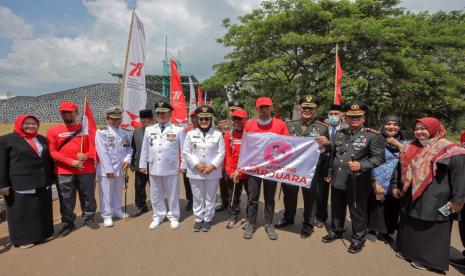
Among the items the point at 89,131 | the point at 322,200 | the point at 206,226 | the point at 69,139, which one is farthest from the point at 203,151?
the point at 322,200

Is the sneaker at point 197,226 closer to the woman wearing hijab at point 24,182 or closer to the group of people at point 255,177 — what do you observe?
the group of people at point 255,177

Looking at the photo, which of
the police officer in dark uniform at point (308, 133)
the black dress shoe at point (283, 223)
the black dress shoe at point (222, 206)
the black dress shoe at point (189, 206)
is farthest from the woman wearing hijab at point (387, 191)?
the black dress shoe at point (189, 206)

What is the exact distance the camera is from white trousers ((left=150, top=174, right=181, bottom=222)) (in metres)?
4.50

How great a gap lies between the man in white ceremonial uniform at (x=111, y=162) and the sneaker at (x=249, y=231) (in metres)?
2.20

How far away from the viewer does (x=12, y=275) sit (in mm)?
3088

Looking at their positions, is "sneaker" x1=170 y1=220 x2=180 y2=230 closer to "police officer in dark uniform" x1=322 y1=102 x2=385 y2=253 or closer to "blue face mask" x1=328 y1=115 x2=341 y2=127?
"police officer in dark uniform" x1=322 y1=102 x2=385 y2=253

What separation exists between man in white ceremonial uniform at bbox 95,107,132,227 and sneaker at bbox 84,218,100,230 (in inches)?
5.4

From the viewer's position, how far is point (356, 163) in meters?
3.46

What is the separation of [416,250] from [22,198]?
204 inches

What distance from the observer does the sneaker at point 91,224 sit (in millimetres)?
4386

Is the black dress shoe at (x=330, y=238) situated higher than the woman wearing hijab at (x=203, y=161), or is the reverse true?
the woman wearing hijab at (x=203, y=161)

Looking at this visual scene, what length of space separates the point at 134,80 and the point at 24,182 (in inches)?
111

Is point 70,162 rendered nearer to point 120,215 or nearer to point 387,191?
point 120,215

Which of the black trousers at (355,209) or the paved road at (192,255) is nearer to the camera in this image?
the paved road at (192,255)
